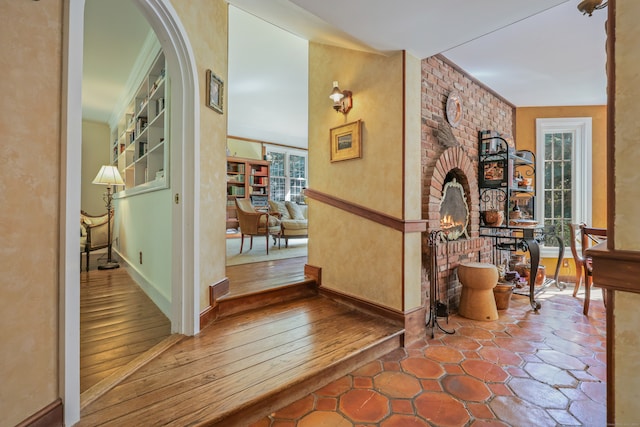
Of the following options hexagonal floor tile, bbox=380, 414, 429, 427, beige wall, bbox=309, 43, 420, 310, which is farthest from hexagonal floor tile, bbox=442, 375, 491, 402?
beige wall, bbox=309, 43, 420, 310

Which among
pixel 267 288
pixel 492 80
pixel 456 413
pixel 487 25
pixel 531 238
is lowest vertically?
pixel 456 413

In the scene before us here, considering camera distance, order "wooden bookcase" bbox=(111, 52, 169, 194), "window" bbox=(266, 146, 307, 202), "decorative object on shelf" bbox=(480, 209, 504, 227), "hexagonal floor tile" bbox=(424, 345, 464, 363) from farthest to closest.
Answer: "window" bbox=(266, 146, 307, 202) → "decorative object on shelf" bbox=(480, 209, 504, 227) → "wooden bookcase" bbox=(111, 52, 169, 194) → "hexagonal floor tile" bbox=(424, 345, 464, 363)

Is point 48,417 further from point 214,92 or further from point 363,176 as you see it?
point 363,176

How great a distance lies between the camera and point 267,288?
258 cm

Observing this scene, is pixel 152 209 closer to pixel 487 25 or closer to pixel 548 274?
pixel 487 25

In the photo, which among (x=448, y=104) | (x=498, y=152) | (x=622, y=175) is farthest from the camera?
(x=498, y=152)

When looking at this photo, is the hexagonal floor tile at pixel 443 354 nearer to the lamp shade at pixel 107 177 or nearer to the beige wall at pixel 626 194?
the beige wall at pixel 626 194

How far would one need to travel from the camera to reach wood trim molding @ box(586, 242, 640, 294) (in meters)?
0.84

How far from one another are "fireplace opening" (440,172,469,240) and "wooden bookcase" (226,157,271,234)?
5.35 meters

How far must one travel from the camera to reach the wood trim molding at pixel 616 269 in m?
0.84

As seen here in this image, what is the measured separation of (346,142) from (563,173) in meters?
3.69

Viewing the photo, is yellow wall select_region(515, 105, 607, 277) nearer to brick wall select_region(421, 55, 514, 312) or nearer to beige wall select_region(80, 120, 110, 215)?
A: brick wall select_region(421, 55, 514, 312)

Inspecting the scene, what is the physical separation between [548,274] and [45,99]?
5.47m

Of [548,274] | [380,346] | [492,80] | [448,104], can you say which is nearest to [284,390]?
[380,346]
